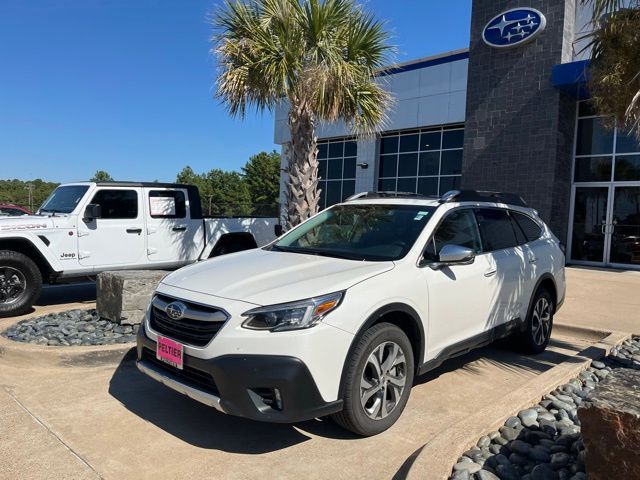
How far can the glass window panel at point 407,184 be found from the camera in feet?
73.9

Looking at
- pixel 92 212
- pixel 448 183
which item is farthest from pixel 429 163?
pixel 92 212

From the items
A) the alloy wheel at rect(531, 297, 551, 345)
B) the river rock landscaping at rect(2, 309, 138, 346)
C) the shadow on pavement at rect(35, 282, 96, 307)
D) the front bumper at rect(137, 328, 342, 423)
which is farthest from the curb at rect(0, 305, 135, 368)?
the alloy wheel at rect(531, 297, 551, 345)

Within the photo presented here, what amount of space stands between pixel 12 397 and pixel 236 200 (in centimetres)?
6887

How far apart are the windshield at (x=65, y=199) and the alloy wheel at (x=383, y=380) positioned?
587 centimetres

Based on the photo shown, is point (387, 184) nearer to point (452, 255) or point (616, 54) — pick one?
point (616, 54)

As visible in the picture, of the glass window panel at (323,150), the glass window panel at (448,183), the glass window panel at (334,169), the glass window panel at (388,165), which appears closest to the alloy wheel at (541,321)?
the glass window panel at (448,183)

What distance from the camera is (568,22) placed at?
13961 mm

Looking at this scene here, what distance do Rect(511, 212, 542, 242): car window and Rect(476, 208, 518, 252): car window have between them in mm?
246

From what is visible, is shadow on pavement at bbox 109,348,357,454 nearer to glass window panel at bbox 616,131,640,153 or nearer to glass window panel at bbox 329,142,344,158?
glass window panel at bbox 616,131,640,153

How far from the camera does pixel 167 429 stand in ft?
12.1

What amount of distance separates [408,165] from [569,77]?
9.59m

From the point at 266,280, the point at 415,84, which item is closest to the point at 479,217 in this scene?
the point at 266,280

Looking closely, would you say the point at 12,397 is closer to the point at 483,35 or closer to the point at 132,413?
the point at 132,413

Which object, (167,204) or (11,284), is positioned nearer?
(11,284)
